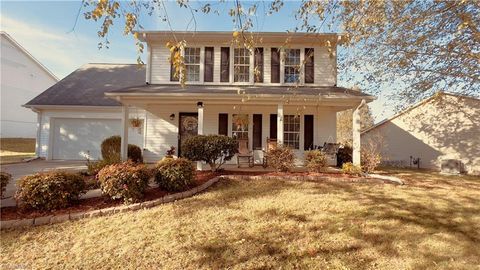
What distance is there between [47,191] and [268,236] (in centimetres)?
449

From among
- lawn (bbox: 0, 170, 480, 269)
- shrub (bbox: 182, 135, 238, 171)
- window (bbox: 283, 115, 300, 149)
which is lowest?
lawn (bbox: 0, 170, 480, 269)

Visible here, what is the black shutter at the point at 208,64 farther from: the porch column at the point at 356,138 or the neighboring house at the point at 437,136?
the neighboring house at the point at 437,136

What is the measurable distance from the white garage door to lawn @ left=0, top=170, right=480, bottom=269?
1096 cm

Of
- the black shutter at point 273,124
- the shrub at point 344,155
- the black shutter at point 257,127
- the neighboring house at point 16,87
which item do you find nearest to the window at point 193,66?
the black shutter at point 257,127

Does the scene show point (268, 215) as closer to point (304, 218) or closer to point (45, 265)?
point (304, 218)

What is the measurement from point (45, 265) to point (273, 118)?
10348 mm

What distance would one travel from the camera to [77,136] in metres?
15.2

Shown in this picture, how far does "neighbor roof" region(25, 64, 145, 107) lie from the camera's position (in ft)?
50.2

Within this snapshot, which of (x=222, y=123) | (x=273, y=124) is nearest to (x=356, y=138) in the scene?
(x=273, y=124)

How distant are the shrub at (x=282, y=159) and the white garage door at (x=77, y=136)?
10057 mm

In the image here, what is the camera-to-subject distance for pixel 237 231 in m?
4.91

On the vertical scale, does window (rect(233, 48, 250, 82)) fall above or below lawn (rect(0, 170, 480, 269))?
above

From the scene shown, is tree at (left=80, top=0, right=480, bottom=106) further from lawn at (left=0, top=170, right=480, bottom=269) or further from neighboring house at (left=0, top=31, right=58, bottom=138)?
neighboring house at (left=0, top=31, right=58, bottom=138)

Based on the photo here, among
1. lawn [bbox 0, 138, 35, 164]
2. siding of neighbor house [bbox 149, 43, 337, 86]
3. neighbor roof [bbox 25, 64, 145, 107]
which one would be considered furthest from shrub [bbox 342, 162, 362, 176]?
lawn [bbox 0, 138, 35, 164]
